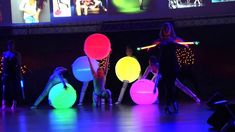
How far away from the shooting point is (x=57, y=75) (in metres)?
11.4

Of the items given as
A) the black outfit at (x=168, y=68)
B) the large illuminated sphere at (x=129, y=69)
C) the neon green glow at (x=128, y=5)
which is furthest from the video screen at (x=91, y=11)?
the black outfit at (x=168, y=68)

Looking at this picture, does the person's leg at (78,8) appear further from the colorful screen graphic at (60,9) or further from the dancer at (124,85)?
the dancer at (124,85)

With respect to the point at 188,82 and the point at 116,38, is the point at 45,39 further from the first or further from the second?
the point at 188,82

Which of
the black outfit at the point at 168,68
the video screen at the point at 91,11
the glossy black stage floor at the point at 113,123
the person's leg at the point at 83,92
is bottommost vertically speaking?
the person's leg at the point at 83,92

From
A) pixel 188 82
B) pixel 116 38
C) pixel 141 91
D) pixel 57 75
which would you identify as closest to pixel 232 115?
pixel 141 91

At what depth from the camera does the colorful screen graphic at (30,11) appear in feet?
41.7

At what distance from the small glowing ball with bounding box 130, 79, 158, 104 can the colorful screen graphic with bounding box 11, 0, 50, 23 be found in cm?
318

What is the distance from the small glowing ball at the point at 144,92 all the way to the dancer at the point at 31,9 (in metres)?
3.34

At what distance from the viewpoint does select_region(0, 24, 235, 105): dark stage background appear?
43.1ft

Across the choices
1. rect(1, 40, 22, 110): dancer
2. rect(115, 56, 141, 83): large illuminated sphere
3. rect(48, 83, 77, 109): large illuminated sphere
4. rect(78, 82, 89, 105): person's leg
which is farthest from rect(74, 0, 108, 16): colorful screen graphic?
rect(1, 40, 22, 110): dancer

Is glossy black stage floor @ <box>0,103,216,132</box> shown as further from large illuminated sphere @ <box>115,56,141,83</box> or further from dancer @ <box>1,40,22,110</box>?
large illuminated sphere @ <box>115,56,141,83</box>

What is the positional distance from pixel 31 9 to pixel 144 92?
12.6ft

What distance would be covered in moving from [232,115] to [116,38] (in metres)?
7.93

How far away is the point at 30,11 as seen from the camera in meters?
12.7
